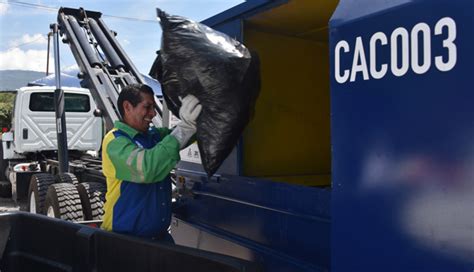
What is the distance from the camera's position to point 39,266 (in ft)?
9.12

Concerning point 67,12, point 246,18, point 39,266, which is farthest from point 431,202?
point 67,12

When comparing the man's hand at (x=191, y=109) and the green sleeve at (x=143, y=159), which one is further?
the man's hand at (x=191, y=109)

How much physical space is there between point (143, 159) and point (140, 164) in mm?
29

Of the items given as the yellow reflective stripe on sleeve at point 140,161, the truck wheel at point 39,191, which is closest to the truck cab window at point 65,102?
the truck wheel at point 39,191

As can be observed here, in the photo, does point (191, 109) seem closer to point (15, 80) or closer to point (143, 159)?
point (143, 159)

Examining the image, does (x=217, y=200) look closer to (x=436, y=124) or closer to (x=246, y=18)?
(x=246, y=18)

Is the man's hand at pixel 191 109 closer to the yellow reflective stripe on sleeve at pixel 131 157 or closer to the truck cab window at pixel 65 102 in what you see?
the yellow reflective stripe on sleeve at pixel 131 157

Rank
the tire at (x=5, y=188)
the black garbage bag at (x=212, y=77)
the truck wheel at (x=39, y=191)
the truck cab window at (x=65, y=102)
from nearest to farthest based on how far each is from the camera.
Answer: the black garbage bag at (x=212, y=77), the truck wheel at (x=39, y=191), the truck cab window at (x=65, y=102), the tire at (x=5, y=188)

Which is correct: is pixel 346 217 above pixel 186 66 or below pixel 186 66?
below

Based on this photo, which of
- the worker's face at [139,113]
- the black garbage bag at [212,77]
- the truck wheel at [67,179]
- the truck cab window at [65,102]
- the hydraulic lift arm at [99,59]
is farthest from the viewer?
the truck cab window at [65,102]

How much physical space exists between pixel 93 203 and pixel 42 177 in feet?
4.61

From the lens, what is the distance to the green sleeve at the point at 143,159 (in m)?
2.29

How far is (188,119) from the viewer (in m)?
2.48

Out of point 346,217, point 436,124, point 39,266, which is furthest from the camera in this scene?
point 39,266
